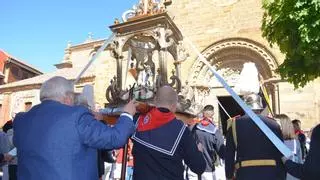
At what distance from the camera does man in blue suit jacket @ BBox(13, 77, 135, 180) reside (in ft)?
8.12

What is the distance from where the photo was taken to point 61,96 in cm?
274

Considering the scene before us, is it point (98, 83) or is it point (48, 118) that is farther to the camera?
point (98, 83)

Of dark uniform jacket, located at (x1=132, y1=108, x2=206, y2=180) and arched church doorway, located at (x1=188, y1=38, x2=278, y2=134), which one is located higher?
arched church doorway, located at (x1=188, y1=38, x2=278, y2=134)

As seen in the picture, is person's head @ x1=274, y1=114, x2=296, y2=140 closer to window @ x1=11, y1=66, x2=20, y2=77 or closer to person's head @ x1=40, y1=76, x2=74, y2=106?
person's head @ x1=40, y1=76, x2=74, y2=106

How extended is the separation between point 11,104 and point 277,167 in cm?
2514

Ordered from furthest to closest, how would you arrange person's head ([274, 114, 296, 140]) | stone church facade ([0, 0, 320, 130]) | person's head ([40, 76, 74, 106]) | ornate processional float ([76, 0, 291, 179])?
stone church facade ([0, 0, 320, 130]) < ornate processional float ([76, 0, 291, 179]) < person's head ([274, 114, 296, 140]) < person's head ([40, 76, 74, 106])

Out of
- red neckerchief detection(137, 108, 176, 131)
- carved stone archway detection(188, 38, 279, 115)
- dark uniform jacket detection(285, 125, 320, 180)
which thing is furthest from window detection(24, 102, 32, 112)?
dark uniform jacket detection(285, 125, 320, 180)

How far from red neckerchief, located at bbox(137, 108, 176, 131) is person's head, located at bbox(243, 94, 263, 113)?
3.12 ft

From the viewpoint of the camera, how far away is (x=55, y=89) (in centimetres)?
273

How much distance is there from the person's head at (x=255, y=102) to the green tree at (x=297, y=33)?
4787 millimetres

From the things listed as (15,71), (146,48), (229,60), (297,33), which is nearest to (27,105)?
(15,71)

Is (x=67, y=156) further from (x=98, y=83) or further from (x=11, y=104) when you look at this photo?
(x=11, y=104)

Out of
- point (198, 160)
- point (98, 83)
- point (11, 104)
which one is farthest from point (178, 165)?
point (11, 104)

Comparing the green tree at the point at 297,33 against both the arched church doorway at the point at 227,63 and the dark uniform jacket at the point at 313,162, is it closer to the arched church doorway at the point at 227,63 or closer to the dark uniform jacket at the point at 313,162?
the arched church doorway at the point at 227,63
